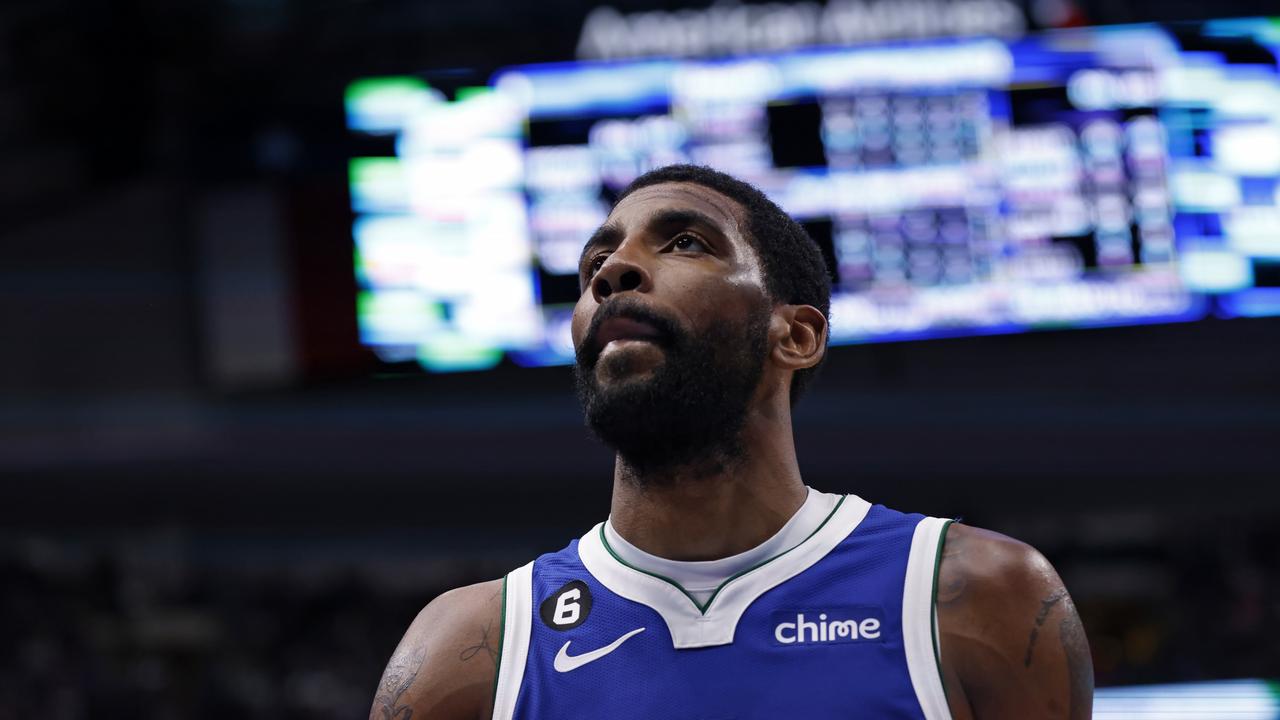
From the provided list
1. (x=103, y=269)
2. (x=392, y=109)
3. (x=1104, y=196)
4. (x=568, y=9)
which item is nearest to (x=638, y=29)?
(x=568, y=9)

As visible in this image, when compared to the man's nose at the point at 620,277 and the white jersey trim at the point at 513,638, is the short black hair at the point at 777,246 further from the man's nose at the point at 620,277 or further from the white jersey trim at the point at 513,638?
the white jersey trim at the point at 513,638

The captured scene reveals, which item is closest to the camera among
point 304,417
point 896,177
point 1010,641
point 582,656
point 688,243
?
point 1010,641

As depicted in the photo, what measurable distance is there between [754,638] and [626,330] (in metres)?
0.47

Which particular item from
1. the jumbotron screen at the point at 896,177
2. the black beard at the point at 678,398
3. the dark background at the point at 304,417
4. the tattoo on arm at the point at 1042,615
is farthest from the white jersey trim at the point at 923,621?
the dark background at the point at 304,417

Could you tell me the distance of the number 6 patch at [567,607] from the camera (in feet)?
6.95

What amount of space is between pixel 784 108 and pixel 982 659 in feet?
17.1

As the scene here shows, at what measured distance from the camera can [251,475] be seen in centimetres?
1081

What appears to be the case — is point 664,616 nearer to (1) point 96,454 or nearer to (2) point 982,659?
(2) point 982,659

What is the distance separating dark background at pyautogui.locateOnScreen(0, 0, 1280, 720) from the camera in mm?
7570

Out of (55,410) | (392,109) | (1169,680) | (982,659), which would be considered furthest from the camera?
(55,410)

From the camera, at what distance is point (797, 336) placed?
229 centimetres

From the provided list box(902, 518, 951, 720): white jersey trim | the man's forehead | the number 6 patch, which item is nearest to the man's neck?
the number 6 patch

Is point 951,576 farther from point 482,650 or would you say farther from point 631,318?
point 482,650

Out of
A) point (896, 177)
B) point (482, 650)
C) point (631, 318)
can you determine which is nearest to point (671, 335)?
point (631, 318)
